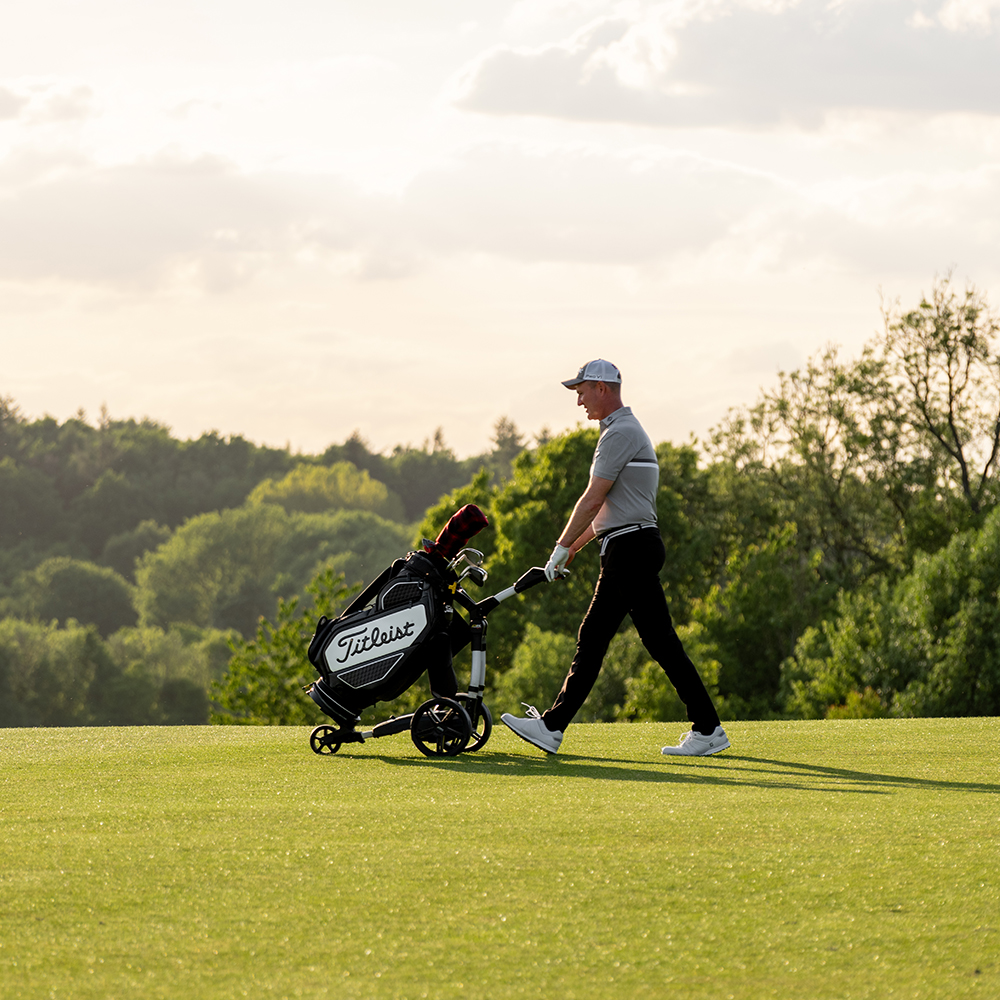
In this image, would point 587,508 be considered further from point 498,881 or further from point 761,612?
point 761,612

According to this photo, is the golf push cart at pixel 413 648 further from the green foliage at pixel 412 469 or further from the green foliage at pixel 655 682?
the green foliage at pixel 412 469

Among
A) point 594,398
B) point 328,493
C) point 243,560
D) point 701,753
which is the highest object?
point 328,493

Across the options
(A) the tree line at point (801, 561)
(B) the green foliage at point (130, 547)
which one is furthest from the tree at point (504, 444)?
(A) the tree line at point (801, 561)

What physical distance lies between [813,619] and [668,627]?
36.5 m

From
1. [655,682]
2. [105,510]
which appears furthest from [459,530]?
[105,510]

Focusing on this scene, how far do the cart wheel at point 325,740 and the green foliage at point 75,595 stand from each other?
100310mm

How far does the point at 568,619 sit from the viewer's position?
40.4 m

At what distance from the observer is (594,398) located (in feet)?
25.5

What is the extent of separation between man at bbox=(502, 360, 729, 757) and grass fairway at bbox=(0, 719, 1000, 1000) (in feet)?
2.20

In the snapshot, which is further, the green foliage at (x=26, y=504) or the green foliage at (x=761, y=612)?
the green foliage at (x=26, y=504)

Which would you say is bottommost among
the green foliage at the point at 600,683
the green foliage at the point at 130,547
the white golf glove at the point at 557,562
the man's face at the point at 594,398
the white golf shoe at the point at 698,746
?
the green foliage at the point at 600,683

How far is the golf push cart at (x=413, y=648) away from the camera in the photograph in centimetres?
768

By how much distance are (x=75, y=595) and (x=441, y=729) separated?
345 feet

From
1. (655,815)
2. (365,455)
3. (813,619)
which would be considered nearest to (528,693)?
(813,619)
